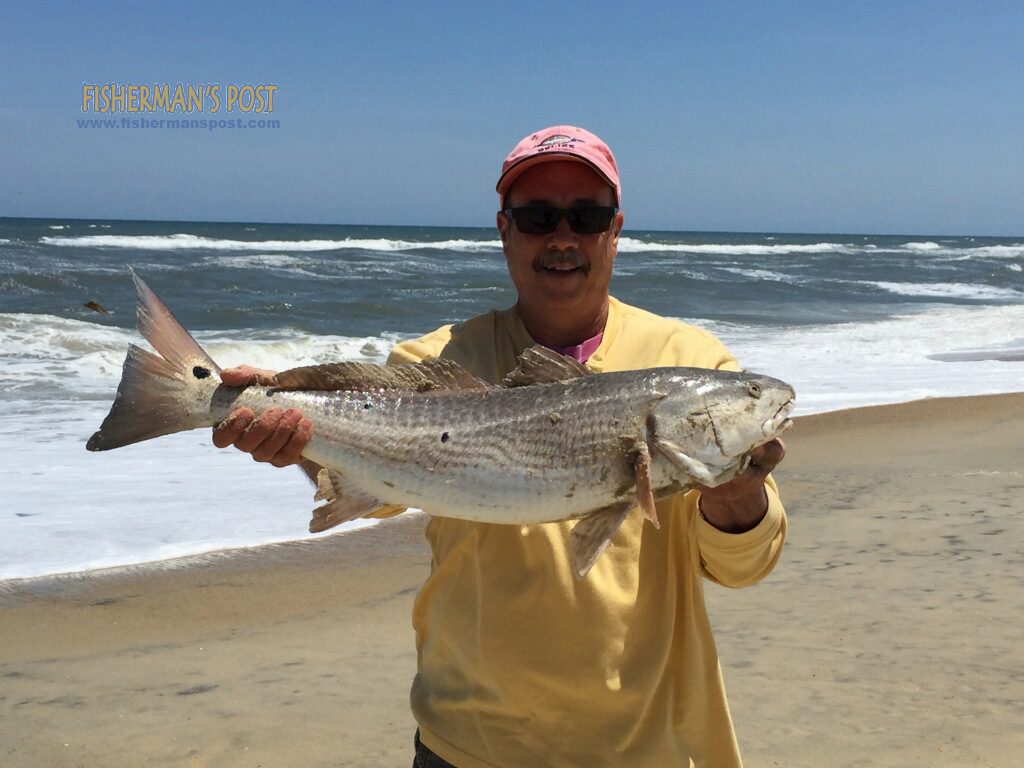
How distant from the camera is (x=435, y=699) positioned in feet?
8.96

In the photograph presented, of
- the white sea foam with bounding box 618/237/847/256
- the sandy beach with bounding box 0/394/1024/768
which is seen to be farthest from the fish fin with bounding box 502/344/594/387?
the white sea foam with bounding box 618/237/847/256

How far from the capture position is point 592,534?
2.52 metres

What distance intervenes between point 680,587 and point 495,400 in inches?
26.7

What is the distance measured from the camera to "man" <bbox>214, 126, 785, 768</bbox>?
2.59 meters

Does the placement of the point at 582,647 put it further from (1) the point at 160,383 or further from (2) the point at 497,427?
(1) the point at 160,383

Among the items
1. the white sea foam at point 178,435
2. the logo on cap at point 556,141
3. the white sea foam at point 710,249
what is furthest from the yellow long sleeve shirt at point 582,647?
the white sea foam at point 710,249

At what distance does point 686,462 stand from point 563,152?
0.88m

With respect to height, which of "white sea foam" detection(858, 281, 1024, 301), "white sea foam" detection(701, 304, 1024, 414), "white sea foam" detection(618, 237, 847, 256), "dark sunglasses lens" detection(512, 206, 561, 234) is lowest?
"white sea foam" detection(701, 304, 1024, 414)

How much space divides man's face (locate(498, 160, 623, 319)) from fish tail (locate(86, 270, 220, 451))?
3.05 ft

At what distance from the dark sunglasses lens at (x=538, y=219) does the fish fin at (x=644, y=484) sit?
67 cm

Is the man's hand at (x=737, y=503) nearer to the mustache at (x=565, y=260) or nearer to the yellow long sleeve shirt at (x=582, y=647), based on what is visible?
the yellow long sleeve shirt at (x=582, y=647)

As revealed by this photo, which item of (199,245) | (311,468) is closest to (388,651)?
(311,468)

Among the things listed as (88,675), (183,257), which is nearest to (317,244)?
(183,257)

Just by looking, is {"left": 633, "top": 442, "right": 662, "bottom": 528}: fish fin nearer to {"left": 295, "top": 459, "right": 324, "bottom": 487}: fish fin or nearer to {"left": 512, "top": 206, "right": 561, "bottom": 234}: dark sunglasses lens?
{"left": 512, "top": 206, "right": 561, "bottom": 234}: dark sunglasses lens
